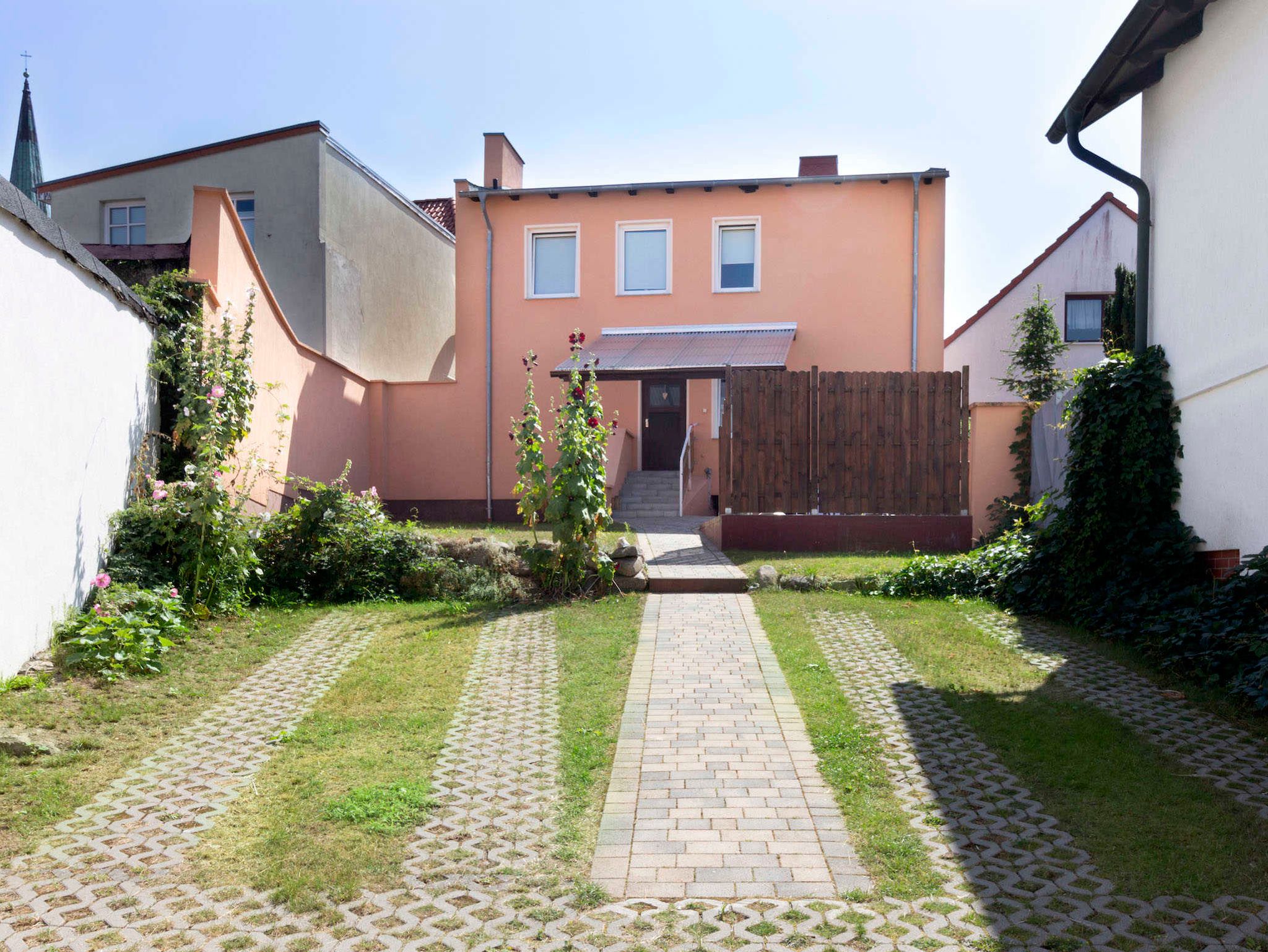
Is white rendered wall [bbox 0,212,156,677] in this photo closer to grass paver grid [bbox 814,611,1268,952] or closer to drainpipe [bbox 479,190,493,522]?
grass paver grid [bbox 814,611,1268,952]

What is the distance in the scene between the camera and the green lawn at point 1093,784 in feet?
13.6

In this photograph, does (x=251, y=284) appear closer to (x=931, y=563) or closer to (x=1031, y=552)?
(x=931, y=563)

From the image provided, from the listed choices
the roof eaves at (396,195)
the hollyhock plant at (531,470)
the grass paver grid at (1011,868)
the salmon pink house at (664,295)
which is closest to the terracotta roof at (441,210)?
the roof eaves at (396,195)

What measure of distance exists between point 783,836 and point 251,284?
10199 millimetres

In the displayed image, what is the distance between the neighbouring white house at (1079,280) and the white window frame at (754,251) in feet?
24.4

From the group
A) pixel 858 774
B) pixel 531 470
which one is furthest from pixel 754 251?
pixel 858 774

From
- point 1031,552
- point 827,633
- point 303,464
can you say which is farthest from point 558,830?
point 303,464

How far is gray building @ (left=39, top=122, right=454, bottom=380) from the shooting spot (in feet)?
64.1

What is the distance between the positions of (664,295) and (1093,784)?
16267mm

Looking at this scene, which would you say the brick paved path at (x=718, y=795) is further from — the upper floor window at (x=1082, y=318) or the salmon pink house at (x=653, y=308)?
the upper floor window at (x=1082, y=318)

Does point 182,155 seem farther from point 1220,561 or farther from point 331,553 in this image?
point 1220,561

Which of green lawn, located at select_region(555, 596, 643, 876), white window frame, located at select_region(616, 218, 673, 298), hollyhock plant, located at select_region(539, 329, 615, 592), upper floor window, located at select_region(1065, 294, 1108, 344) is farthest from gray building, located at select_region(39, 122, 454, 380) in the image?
upper floor window, located at select_region(1065, 294, 1108, 344)

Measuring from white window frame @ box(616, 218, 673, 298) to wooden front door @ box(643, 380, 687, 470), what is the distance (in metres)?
1.84

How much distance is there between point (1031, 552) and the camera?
1025cm
